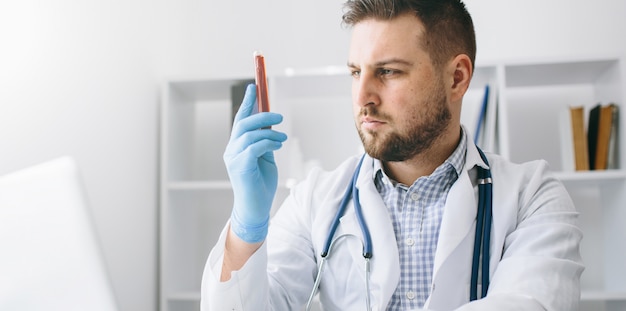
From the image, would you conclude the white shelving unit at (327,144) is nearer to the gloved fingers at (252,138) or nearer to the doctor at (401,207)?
the doctor at (401,207)

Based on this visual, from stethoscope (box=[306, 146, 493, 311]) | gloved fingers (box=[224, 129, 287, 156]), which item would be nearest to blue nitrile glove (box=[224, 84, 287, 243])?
gloved fingers (box=[224, 129, 287, 156])

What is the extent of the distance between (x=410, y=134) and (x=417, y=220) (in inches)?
8.5

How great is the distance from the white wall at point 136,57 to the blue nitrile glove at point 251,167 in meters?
0.75

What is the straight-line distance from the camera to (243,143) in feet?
4.08

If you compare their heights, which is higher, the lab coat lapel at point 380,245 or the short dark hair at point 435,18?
the short dark hair at point 435,18

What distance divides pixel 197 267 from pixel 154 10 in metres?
1.19

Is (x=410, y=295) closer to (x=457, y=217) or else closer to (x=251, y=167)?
(x=457, y=217)

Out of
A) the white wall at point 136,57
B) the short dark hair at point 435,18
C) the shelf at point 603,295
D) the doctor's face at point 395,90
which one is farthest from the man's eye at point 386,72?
the shelf at point 603,295

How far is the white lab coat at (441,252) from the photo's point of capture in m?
1.18

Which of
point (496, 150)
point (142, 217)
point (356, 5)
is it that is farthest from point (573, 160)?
point (142, 217)

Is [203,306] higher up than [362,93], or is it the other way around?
[362,93]

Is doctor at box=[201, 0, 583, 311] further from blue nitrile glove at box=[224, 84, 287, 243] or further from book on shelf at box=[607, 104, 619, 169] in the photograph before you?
book on shelf at box=[607, 104, 619, 169]

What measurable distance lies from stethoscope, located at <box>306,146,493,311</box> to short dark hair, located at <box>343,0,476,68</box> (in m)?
0.29

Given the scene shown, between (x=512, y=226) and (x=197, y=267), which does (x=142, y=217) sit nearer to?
(x=197, y=267)
